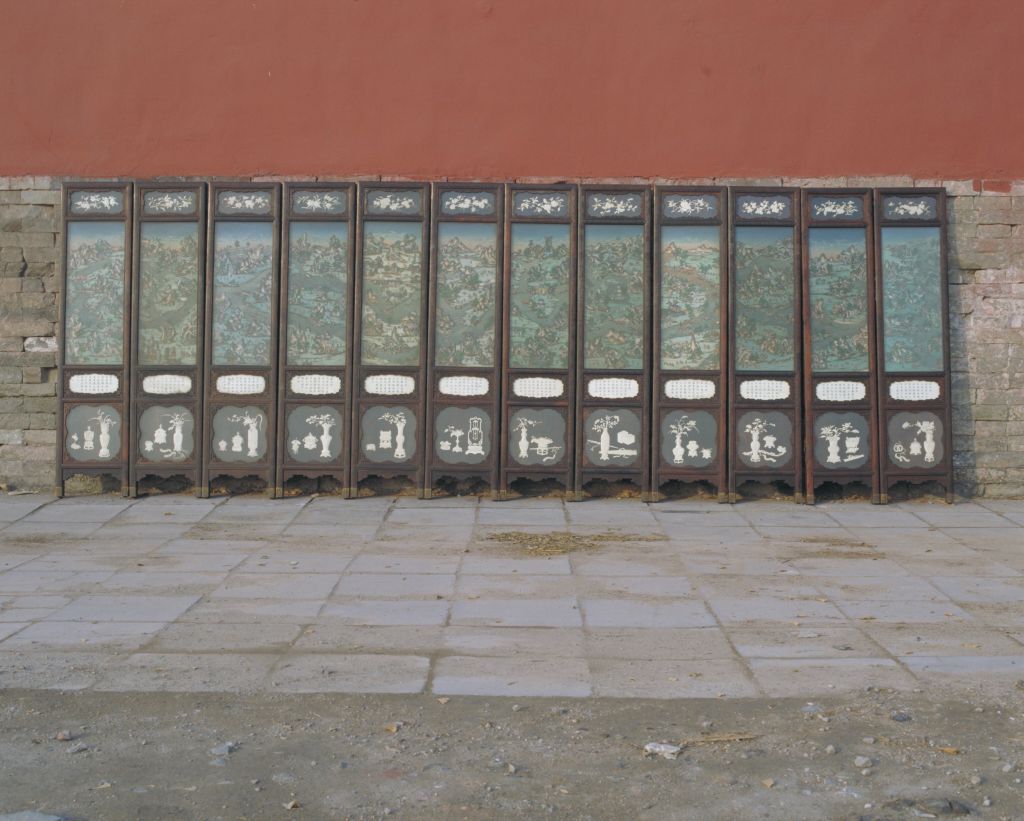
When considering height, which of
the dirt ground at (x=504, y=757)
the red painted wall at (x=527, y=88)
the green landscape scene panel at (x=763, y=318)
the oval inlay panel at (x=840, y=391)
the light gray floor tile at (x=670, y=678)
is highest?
the red painted wall at (x=527, y=88)

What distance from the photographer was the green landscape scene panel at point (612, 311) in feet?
30.4

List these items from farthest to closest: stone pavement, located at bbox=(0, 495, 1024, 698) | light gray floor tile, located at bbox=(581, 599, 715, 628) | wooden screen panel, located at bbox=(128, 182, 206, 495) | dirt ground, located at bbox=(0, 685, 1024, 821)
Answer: wooden screen panel, located at bbox=(128, 182, 206, 495), light gray floor tile, located at bbox=(581, 599, 715, 628), stone pavement, located at bbox=(0, 495, 1024, 698), dirt ground, located at bbox=(0, 685, 1024, 821)

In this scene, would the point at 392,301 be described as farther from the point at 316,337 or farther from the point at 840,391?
the point at 840,391

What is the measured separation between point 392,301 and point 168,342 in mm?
1723

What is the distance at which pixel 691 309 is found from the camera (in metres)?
9.27

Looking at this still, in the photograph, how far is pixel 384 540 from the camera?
25.7 ft

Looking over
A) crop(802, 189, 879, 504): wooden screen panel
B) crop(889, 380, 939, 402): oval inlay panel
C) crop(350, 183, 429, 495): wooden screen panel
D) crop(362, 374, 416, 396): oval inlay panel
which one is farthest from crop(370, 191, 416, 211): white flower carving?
crop(889, 380, 939, 402): oval inlay panel

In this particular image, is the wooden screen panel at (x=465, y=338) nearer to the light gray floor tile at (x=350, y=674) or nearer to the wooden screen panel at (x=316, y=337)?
the wooden screen panel at (x=316, y=337)

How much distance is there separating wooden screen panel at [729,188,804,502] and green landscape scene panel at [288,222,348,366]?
2.91 m

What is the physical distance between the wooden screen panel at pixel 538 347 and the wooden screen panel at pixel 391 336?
642mm

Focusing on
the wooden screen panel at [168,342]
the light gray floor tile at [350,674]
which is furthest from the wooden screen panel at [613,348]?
the light gray floor tile at [350,674]

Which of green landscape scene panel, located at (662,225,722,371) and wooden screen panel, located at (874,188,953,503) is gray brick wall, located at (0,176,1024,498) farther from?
green landscape scene panel, located at (662,225,722,371)

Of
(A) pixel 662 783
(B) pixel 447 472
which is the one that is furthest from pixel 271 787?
(B) pixel 447 472

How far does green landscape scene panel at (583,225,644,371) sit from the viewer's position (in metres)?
9.26
